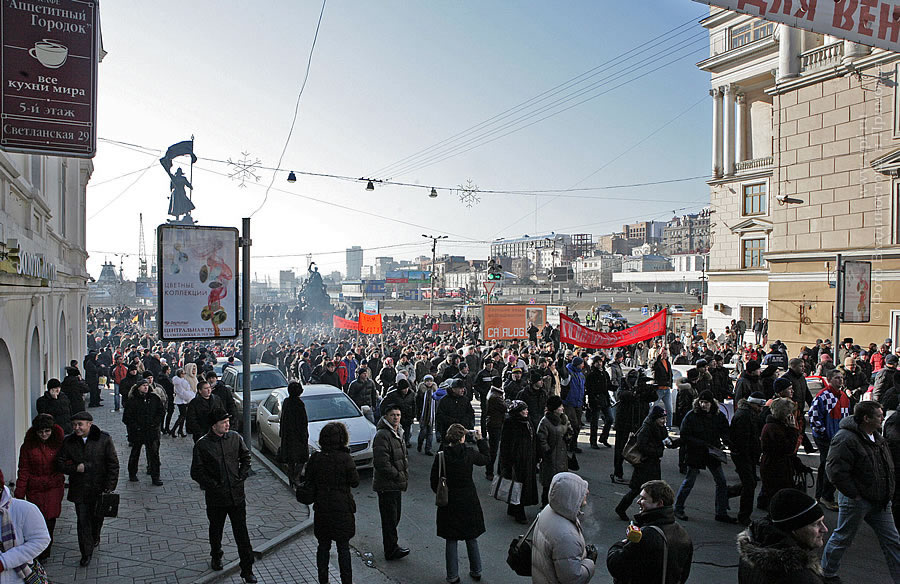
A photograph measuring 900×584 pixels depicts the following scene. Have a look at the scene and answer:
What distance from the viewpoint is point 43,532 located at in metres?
3.82

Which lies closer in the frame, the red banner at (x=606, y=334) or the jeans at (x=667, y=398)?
the jeans at (x=667, y=398)

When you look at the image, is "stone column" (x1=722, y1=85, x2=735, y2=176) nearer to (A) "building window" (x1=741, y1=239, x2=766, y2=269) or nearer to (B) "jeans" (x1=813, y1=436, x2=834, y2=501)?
(A) "building window" (x1=741, y1=239, x2=766, y2=269)

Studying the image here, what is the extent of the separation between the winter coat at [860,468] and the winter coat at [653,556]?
9.27 feet

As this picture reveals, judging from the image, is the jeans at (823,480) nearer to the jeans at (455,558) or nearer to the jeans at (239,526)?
the jeans at (455,558)

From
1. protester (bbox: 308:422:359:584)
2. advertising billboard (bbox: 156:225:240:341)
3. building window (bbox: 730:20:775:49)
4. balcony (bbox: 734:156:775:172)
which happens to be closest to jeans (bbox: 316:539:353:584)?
protester (bbox: 308:422:359:584)

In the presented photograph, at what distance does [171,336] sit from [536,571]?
627 cm

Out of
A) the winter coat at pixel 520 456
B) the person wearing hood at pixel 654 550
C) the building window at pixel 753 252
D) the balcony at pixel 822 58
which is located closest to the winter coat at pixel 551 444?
the winter coat at pixel 520 456

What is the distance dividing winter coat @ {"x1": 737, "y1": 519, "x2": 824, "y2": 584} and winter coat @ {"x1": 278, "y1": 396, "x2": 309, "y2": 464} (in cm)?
696

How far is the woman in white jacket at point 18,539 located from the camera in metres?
3.65

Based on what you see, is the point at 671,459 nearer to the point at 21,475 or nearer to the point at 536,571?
the point at 536,571

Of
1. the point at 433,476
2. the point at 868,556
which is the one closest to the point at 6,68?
the point at 433,476

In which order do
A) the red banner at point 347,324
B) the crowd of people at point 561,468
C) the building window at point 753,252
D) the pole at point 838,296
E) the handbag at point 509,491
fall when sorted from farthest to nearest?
the building window at point 753,252 → the red banner at point 347,324 → the pole at point 838,296 → the handbag at point 509,491 → the crowd of people at point 561,468

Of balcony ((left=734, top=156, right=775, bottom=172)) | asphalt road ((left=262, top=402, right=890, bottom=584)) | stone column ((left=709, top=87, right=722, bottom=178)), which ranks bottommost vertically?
asphalt road ((left=262, top=402, right=890, bottom=584))

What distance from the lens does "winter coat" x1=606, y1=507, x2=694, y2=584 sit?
346 cm
